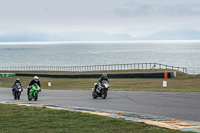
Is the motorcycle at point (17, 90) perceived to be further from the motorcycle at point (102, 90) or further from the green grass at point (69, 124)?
the green grass at point (69, 124)

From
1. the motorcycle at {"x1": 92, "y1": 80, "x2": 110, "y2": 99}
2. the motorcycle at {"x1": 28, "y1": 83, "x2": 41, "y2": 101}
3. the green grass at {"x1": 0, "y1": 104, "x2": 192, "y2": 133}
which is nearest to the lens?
the green grass at {"x1": 0, "y1": 104, "x2": 192, "y2": 133}

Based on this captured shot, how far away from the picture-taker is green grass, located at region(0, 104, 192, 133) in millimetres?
9195

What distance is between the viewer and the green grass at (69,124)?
9.20 m

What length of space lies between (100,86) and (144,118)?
9.59 m

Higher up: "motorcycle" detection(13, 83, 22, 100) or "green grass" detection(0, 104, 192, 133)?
"motorcycle" detection(13, 83, 22, 100)

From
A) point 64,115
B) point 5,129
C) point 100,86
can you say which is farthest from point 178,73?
point 5,129

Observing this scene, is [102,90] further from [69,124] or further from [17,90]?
[69,124]

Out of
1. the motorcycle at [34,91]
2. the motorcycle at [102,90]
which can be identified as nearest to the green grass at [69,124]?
the motorcycle at [102,90]

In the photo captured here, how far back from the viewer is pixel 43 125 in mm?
10211

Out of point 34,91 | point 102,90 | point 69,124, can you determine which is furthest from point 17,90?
point 69,124

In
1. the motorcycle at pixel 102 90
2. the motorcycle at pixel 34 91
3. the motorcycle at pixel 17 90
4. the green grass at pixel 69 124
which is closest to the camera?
the green grass at pixel 69 124

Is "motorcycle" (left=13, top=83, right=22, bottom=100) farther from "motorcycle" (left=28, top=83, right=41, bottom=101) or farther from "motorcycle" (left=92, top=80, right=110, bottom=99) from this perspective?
"motorcycle" (left=92, top=80, right=110, bottom=99)

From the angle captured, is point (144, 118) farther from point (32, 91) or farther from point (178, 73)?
point (178, 73)

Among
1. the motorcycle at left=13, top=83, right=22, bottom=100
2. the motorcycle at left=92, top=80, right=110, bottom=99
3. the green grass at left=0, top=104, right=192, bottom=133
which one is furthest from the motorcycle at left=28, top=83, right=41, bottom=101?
the green grass at left=0, top=104, right=192, bottom=133
